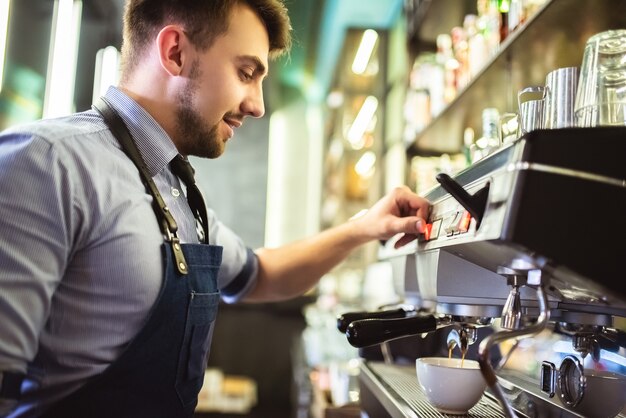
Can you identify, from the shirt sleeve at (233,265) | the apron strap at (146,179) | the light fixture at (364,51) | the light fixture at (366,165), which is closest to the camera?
the apron strap at (146,179)

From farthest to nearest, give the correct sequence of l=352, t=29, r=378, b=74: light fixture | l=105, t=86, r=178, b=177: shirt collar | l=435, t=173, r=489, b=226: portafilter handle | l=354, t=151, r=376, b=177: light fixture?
l=354, t=151, r=376, b=177: light fixture < l=352, t=29, r=378, b=74: light fixture < l=105, t=86, r=178, b=177: shirt collar < l=435, t=173, r=489, b=226: portafilter handle

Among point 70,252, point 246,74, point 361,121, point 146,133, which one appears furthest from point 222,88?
point 361,121

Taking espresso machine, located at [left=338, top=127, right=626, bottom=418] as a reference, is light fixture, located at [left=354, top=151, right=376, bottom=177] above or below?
above

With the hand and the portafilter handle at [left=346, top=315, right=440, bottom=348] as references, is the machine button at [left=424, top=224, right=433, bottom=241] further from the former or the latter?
the portafilter handle at [left=346, top=315, right=440, bottom=348]

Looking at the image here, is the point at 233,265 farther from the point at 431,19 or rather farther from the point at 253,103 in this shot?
the point at 431,19

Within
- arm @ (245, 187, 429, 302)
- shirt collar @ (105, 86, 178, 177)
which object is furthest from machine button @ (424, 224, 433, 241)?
shirt collar @ (105, 86, 178, 177)

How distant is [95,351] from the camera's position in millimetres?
1092

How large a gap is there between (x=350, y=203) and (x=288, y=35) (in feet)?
11.9

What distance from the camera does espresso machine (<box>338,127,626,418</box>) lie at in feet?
2.38

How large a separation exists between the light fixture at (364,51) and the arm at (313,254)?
2.68m

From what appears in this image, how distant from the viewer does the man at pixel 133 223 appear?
1.00 metres

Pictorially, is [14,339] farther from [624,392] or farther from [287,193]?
[287,193]

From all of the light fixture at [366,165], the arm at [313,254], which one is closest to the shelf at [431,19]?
the arm at [313,254]

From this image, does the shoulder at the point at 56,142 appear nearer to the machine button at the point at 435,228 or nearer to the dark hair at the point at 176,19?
the dark hair at the point at 176,19
